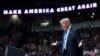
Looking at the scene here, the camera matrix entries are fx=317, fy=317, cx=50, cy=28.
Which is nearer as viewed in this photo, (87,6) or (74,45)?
(74,45)

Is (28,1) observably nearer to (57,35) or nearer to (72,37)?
(57,35)

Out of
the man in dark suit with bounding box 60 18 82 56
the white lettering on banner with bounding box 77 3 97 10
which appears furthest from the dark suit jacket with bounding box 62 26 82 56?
the white lettering on banner with bounding box 77 3 97 10

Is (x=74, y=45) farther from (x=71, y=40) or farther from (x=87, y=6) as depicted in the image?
(x=87, y=6)

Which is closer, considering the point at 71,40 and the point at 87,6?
→ the point at 71,40

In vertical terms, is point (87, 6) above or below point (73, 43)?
below

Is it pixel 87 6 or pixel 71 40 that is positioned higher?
pixel 71 40

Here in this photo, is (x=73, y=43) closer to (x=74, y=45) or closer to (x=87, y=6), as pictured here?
(x=74, y=45)

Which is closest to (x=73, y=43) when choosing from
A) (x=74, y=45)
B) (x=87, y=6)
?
(x=74, y=45)

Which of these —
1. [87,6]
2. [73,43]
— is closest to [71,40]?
[73,43]

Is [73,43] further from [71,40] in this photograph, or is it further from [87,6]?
[87,6]

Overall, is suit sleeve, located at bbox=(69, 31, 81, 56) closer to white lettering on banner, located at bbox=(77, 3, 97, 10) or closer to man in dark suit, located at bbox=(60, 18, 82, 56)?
man in dark suit, located at bbox=(60, 18, 82, 56)

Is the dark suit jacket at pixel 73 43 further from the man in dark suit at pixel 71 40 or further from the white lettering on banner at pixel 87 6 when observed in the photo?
the white lettering on banner at pixel 87 6

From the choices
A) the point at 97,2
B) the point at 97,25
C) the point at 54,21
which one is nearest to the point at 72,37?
the point at 97,2

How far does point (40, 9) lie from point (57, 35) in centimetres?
191
